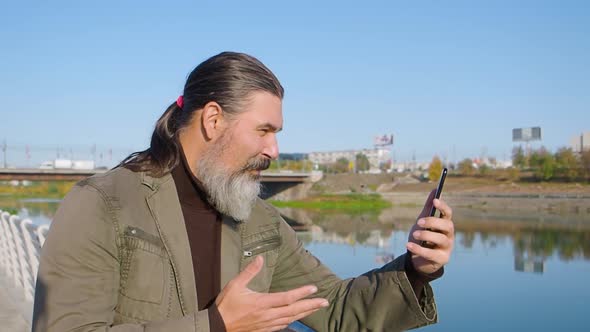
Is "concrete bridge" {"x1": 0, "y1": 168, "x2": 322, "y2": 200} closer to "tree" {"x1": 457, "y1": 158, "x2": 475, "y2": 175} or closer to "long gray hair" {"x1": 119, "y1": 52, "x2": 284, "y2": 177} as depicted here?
"tree" {"x1": 457, "y1": 158, "x2": 475, "y2": 175}

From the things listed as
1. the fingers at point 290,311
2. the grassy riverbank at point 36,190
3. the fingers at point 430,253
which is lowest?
the grassy riverbank at point 36,190

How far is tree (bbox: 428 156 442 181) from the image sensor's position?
66375 millimetres

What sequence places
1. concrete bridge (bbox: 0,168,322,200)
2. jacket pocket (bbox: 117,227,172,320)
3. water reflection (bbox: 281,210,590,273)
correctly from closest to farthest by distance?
jacket pocket (bbox: 117,227,172,320) < water reflection (bbox: 281,210,590,273) < concrete bridge (bbox: 0,168,322,200)

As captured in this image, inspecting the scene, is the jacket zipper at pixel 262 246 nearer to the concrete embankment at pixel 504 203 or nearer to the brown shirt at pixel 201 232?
the brown shirt at pixel 201 232

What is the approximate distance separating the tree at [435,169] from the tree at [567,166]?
13035 mm

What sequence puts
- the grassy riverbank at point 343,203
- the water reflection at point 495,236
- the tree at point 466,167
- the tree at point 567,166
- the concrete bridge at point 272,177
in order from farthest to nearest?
1. the tree at point 466,167
2. the tree at point 567,166
3. the grassy riverbank at point 343,203
4. the concrete bridge at point 272,177
5. the water reflection at point 495,236

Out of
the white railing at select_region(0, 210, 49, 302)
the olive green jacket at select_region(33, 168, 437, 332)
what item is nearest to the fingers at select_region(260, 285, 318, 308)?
the olive green jacket at select_region(33, 168, 437, 332)

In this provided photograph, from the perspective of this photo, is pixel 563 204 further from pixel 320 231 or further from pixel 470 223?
pixel 320 231

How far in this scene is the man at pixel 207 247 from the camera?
63.9 inches

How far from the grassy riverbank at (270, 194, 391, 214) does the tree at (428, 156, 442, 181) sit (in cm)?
1603

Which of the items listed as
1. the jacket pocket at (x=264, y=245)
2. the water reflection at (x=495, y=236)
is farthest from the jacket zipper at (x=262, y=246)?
the water reflection at (x=495, y=236)

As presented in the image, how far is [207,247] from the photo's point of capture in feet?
6.53

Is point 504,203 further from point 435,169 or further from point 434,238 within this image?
point 434,238

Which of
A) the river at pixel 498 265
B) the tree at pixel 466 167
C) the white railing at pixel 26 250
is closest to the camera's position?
the white railing at pixel 26 250
